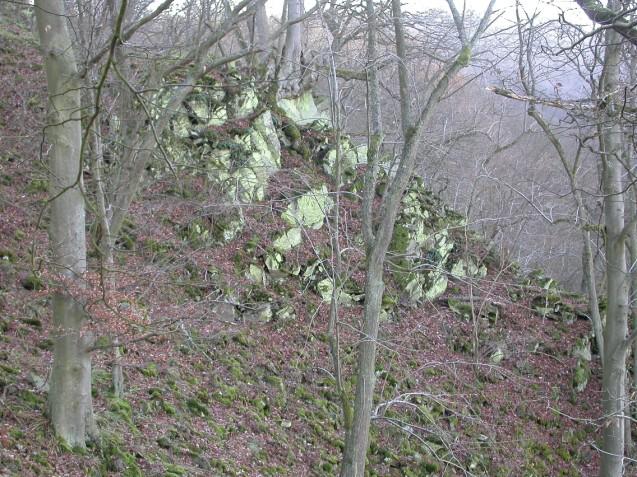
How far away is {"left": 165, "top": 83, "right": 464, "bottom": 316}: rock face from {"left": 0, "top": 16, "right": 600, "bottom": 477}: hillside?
0.13 ft

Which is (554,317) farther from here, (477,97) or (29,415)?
(477,97)

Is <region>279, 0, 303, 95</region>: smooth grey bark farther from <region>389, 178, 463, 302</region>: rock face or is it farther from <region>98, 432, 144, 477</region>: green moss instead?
<region>98, 432, 144, 477</region>: green moss

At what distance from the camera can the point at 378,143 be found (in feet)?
20.9

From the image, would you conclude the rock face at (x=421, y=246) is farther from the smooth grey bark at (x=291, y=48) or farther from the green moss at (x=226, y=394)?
the green moss at (x=226, y=394)

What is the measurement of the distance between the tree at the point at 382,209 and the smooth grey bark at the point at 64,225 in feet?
7.82

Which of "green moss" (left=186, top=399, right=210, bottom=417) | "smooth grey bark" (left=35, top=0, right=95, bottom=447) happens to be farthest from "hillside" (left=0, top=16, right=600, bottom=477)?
"smooth grey bark" (left=35, top=0, right=95, bottom=447)

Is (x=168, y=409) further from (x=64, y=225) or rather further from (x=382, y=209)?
(x=382, y=209)

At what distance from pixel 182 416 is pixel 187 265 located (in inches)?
116

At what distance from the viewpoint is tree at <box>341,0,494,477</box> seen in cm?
598

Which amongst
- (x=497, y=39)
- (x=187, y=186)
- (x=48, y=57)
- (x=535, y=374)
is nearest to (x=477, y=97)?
(x=535, y=374)

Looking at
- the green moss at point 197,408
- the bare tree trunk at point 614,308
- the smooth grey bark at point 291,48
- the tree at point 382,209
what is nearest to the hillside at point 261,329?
the green moss at point 197,408

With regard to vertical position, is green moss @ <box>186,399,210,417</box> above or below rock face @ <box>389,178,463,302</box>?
below

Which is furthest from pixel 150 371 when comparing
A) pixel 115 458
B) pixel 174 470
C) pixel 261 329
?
pixel 261 329

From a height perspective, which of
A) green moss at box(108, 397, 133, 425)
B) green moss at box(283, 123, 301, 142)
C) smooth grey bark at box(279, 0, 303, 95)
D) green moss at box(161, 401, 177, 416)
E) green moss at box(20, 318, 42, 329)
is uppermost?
smooth grey bark at box(279, 0, 303, 95)
